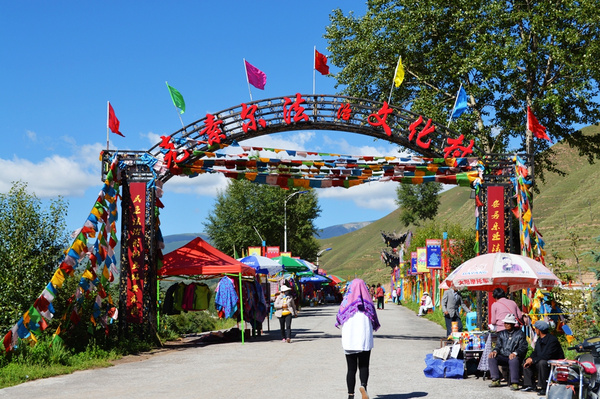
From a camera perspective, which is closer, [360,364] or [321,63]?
[360,364]

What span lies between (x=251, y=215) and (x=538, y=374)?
4963 cm

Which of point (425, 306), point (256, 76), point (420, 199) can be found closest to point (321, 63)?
point (256, 76)

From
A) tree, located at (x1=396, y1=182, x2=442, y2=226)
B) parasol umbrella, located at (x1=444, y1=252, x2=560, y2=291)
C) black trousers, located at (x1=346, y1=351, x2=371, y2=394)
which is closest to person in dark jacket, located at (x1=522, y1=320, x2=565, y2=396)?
parasol umbrella, located at (x1=444, y1=252, x2=560, y2=291)

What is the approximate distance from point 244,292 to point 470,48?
1466 cm

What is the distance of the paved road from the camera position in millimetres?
11156

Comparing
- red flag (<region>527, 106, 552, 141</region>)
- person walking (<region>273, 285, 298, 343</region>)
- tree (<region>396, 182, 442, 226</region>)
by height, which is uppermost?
tree (<region>396, 182, 442, 226</region>)

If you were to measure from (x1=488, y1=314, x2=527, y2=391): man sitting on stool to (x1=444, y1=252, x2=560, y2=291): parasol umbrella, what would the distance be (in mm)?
1915

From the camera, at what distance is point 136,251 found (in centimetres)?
1944

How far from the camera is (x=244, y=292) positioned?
22516mm

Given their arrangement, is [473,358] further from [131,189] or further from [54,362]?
[131,189]

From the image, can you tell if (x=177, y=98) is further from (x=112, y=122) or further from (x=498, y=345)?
(x=498, y=345)

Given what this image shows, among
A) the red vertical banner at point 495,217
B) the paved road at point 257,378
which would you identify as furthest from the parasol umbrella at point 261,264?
the red vertical banner at point 495,217

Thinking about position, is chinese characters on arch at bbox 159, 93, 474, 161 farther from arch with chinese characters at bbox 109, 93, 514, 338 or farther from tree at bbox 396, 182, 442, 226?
tree at bbox 396, 182, 442, 226

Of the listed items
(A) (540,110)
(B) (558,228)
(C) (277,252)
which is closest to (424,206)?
(B) (558,228)
